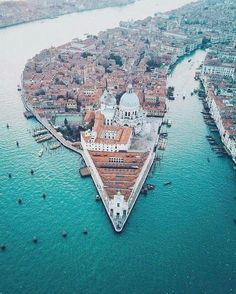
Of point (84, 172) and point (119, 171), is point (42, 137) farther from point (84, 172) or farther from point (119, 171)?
point (119, 171)

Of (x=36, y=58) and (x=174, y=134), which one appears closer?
(x=174, y=134)

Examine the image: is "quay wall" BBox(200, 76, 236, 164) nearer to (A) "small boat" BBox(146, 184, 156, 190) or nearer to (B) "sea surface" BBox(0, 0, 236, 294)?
(B) "sea surface" BBox(0, 0, 236, 294)

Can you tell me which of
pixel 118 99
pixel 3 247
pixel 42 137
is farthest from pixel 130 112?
pixel 3 247

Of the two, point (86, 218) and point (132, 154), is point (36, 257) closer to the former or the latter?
point (86, 218)

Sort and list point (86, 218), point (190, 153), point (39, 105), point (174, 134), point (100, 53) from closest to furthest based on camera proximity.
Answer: point (86, 218)
point (190, 153)
point (174, 134)
point (39, 105)
point (100, 53)

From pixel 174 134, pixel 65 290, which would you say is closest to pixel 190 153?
pixel 174 134

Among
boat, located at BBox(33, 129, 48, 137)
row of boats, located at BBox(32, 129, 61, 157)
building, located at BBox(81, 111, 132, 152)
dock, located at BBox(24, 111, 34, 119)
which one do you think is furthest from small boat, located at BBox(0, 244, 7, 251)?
dock, located at BBox(24, 111, 34, 119)

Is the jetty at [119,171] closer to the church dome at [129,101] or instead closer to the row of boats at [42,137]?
the row of boats at [42,137]

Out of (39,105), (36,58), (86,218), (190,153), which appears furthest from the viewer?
(36,58)
